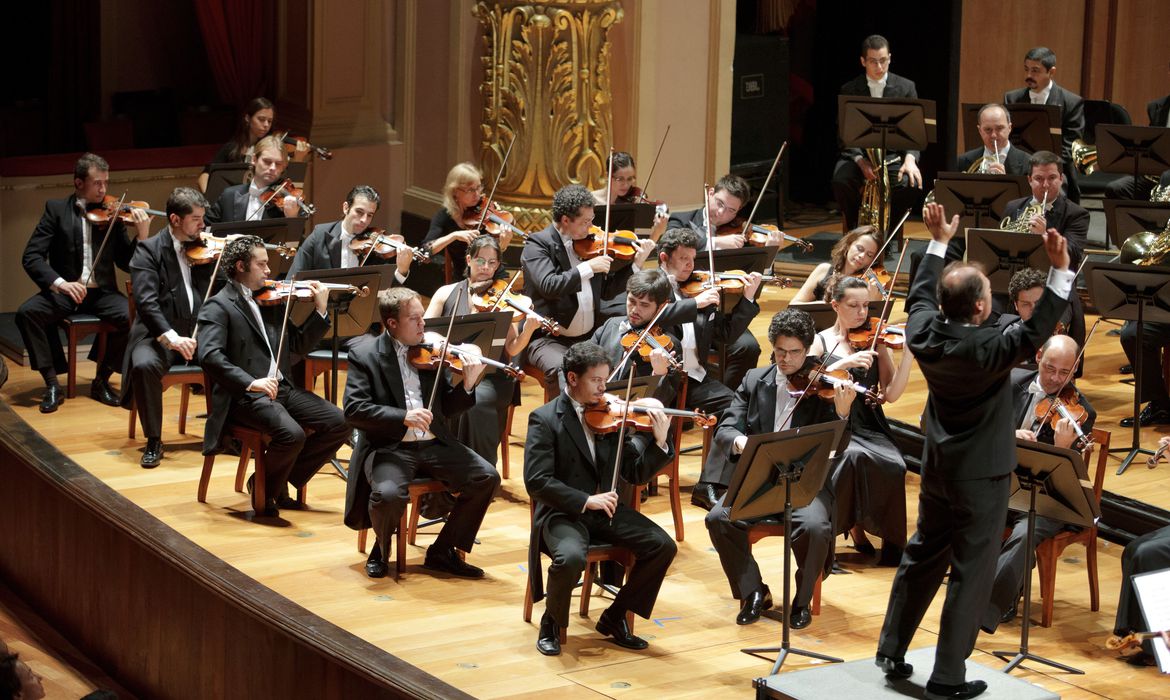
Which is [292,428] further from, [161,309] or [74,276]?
[74,276]

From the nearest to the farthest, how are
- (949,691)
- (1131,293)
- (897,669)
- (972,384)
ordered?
(972,384)
(949,691)
(897,669)
(1131,293)

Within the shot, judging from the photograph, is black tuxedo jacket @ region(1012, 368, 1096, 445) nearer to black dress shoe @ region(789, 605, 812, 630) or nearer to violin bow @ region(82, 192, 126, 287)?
black dress shoe @ region(789, 605, 812, 630)

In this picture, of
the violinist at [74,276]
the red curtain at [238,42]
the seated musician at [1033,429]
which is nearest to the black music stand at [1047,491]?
the seated musician at [1033,429]

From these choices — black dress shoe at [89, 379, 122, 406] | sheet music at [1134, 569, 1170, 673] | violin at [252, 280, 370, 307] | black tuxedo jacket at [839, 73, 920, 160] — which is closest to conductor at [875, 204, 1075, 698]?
sheet music at [1134, 569, 1170, 673]

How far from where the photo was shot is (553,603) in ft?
16.4

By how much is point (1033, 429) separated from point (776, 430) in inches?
35.5

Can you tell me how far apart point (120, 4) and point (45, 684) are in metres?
6.86

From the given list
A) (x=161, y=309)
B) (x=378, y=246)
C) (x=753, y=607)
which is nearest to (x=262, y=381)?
(x=161, y=309)

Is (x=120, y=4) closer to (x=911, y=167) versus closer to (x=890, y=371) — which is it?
(x=911, y=167)

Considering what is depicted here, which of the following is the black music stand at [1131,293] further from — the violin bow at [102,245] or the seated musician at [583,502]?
the violin bow at [102,245]

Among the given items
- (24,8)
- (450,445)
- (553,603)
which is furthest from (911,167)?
(24,8)

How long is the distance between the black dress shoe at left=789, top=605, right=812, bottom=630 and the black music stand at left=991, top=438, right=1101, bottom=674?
0.66 m

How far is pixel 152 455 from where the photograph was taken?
6.69 meters

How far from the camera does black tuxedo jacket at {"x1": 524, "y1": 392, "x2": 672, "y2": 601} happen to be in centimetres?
512
